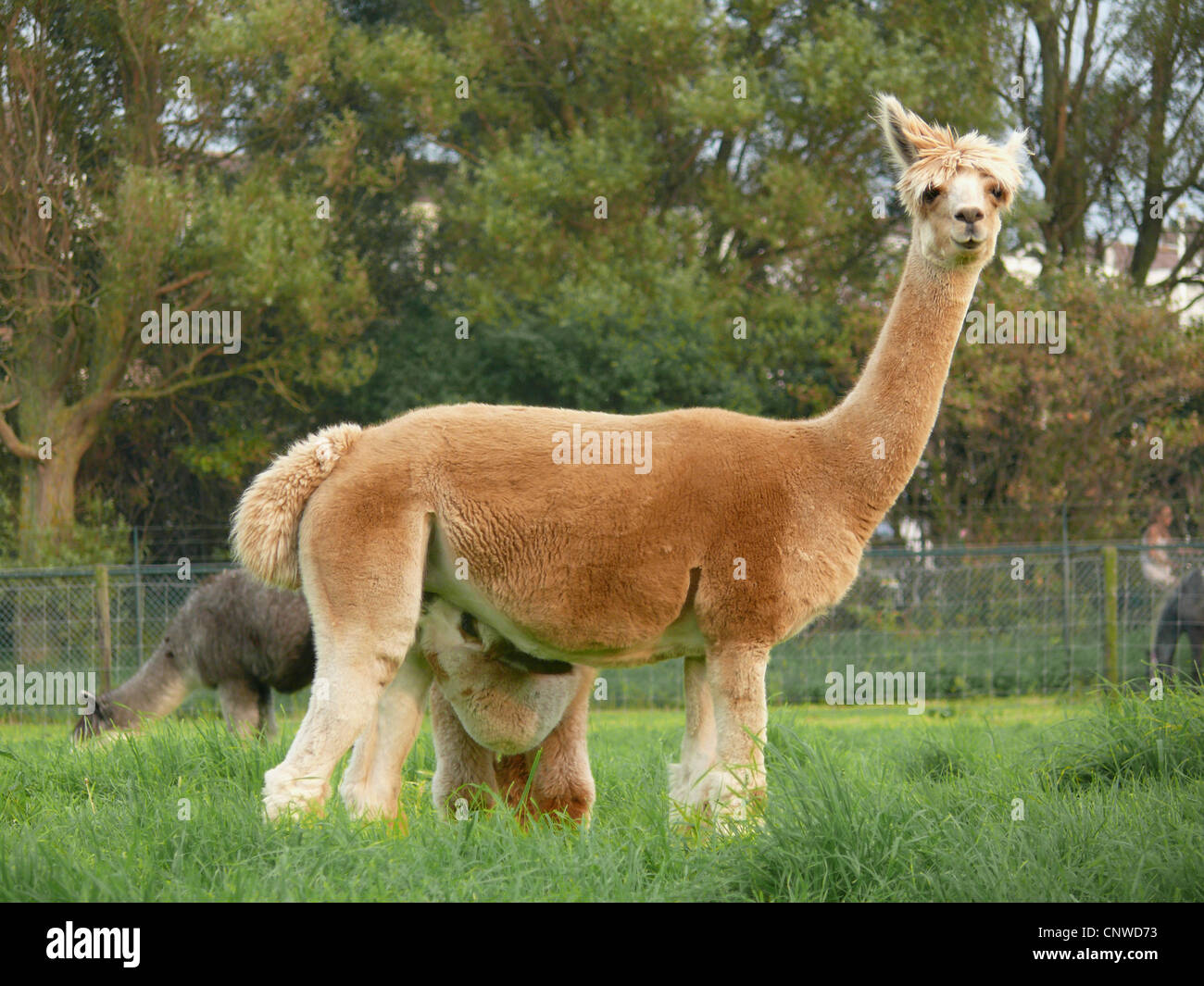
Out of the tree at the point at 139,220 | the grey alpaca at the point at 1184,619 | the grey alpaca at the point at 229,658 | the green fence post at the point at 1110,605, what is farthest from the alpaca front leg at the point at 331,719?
the tree at the point at 139,220

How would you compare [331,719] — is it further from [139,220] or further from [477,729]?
[139,220]

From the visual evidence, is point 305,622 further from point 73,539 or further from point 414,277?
point 414,277

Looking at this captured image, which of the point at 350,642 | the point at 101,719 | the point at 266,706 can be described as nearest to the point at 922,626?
the point at 266,706

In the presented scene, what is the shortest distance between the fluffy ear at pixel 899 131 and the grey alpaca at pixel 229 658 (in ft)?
17.4

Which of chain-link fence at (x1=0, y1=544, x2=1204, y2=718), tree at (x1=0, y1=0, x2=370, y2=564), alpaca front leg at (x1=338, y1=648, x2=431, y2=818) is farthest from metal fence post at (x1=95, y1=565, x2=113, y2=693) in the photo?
alpaca front leg at (x1=338, y1=648, x2=431, y2=818)

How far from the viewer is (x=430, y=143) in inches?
786

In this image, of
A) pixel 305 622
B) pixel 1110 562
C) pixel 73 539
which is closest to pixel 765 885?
pixel 305 622

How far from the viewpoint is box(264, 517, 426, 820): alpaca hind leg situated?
4488 millimetres

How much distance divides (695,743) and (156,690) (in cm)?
584

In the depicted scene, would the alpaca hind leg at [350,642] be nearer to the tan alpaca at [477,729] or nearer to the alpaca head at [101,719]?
the tan alpaca at [477,729]

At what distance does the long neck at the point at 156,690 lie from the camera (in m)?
9.55

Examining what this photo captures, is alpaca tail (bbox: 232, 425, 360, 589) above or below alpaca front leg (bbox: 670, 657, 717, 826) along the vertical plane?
above

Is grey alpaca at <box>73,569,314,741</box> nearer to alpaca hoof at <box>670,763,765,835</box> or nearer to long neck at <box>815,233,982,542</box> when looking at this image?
alpaca hoof at <box>670,763,765,835</box>

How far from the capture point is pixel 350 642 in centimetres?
452
